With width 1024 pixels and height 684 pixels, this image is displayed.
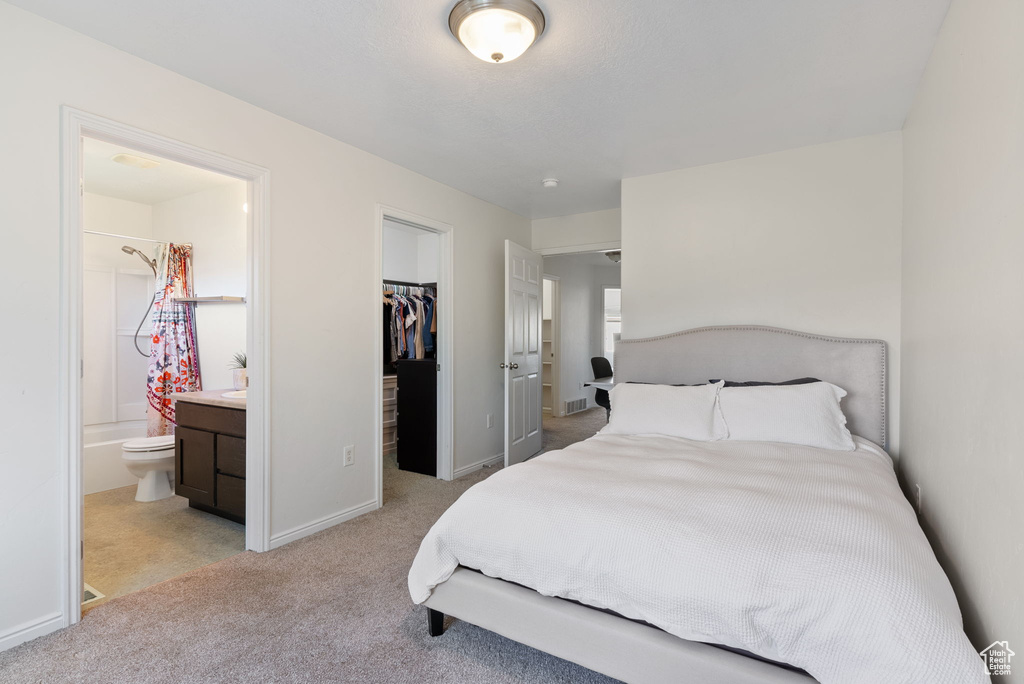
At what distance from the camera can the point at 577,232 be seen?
488 cm

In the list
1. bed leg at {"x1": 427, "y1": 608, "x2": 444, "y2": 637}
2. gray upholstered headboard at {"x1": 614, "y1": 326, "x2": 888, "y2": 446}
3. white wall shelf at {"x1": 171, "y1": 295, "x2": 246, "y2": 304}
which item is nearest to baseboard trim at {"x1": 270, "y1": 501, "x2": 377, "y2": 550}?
bed leg at {"x1": 427, "y1": 608, "x2": 444, "y2": 637}

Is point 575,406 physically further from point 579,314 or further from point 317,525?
point 317,525

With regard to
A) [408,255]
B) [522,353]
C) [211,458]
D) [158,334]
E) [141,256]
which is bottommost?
[211,458]

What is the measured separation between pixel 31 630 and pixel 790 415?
3.43m

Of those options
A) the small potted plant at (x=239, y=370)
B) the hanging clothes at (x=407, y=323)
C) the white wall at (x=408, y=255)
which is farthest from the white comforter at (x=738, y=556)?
the white wall at (x=408, y=255)

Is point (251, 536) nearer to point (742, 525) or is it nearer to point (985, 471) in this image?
point (742, 525)

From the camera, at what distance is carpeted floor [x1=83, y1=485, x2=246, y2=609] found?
247 cm

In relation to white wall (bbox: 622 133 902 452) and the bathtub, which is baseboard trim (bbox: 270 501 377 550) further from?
white wall (bbox: 622 133 902 452)

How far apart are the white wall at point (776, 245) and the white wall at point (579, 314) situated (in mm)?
3152


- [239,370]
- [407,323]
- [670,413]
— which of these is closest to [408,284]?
[407,323]

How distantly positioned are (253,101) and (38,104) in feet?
2.94

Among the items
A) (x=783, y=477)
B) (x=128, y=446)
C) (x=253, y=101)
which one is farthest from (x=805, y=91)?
(x=128, y=446)

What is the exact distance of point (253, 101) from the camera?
2.63 m

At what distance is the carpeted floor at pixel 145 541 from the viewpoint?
2475mm
